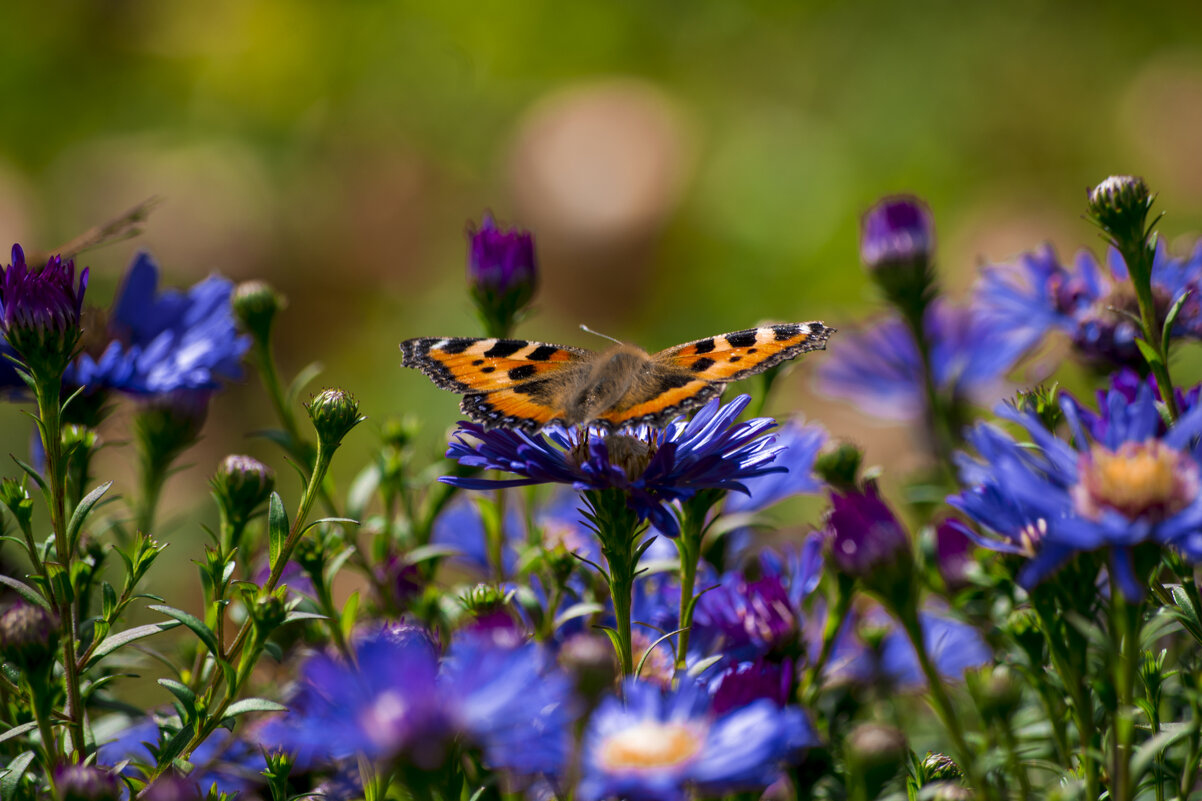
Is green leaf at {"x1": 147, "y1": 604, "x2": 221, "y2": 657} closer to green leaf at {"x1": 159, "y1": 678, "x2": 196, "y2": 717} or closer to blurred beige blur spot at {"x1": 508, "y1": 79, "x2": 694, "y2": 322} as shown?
green leaf at {"x1": 159, "y1": 678, "x2": 196, "y2": 717}

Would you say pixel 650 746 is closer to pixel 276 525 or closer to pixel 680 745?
pixel 680 745

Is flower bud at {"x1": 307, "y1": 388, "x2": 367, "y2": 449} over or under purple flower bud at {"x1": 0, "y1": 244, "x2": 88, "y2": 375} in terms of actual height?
under

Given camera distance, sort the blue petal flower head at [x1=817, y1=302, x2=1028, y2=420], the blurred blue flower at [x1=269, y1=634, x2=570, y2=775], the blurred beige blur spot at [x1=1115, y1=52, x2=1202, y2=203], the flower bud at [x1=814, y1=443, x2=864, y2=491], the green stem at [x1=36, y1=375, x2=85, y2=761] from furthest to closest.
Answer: the blurred beige blur spot at [x1=1115, y1=52, x2=1202, y2=203] < the blue petal flower head at [x1=817, y1=302, x2=1028, y2=420] < the flower bud at [x1=814, y1=443, x2=864, y2=491] < the green stem at [x1=36, y1=375, x2=85, y2=761] < the blurred blue flower at [x1=269, y1=634, x2=570, y2=775]

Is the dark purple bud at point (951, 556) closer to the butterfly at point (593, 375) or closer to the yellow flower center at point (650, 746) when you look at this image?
the butterfly at point (593, 375)

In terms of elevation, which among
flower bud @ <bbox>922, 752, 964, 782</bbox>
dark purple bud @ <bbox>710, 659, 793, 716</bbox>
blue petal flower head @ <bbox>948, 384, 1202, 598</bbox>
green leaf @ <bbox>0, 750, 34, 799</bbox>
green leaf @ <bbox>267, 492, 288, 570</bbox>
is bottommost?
green leaf @ <bbox>0, 750, 34, 799</bbox>

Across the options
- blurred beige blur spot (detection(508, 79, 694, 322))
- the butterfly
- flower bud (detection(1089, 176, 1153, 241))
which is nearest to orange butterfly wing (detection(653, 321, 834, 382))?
the butterfly

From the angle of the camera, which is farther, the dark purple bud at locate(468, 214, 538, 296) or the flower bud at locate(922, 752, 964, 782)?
the dark purple bud at locate(468, 214, 538, 296)
